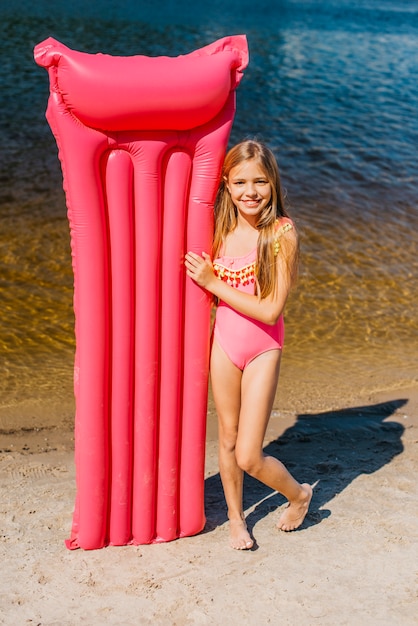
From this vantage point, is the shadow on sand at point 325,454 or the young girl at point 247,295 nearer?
the young girl at point 247,295

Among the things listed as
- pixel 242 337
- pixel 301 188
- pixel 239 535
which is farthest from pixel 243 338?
pixel 301 188

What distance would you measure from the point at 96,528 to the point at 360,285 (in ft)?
14.1

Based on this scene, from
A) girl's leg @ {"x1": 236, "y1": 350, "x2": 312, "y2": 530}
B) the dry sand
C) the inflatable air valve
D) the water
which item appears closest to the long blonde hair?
the inflatable air valve

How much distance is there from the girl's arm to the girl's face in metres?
0.16

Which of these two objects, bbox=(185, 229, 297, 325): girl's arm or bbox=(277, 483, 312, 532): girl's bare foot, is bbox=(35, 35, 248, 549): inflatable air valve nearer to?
bbox=(185, 229, 297, 325): girl's arm

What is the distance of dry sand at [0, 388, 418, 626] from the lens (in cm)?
286

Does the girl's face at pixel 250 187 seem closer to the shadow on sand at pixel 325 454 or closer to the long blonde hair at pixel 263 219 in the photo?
the long blonde hair at pixel 263 219

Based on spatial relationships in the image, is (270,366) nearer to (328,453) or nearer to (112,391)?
(112,391)

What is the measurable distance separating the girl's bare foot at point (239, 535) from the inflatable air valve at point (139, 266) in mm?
138

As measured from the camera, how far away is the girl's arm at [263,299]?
3020 mm

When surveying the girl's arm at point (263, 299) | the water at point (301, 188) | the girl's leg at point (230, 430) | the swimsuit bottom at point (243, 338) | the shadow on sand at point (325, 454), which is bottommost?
the water at point (301, 188)

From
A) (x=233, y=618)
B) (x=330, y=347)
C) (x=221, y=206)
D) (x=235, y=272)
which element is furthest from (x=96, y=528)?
(x=330, y=347)

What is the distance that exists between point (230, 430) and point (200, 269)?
2.29 feet

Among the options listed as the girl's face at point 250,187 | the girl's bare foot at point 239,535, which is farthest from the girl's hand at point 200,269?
the girl's bare foot at point 239,535
